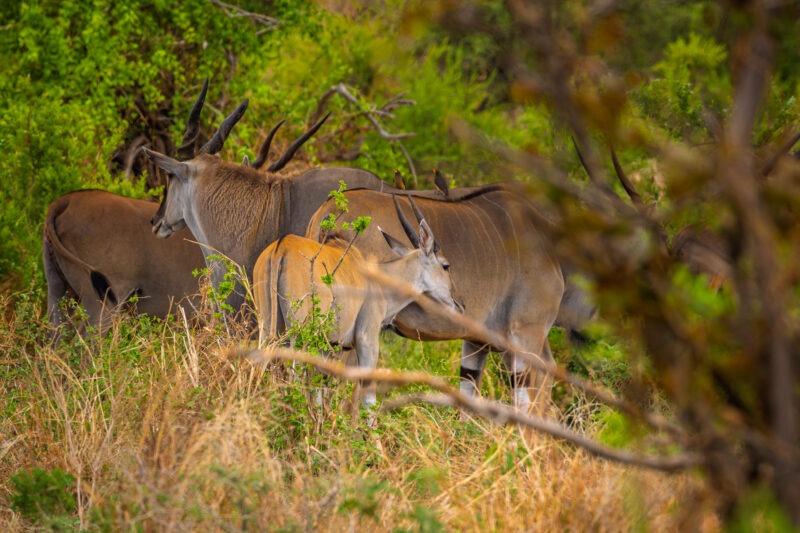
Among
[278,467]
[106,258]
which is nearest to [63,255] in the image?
[106,258]

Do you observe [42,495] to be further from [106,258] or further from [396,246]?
[106,258]

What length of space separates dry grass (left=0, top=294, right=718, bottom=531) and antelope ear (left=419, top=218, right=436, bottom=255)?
1052 millimetres

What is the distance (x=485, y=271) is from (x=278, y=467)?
273 centimetres

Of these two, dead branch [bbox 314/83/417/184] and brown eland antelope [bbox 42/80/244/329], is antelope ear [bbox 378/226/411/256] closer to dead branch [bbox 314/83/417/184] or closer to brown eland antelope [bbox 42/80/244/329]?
brown eland antelope [bbox 42/80/244/329]

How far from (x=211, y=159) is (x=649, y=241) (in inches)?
173

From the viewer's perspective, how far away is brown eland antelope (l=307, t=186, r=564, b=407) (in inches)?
217

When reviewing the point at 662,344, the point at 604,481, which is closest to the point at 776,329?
the point at 662,344

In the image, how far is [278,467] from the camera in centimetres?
312

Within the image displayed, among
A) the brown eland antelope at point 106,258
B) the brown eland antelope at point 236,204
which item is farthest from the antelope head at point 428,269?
the brown eland antelope at point 106,258

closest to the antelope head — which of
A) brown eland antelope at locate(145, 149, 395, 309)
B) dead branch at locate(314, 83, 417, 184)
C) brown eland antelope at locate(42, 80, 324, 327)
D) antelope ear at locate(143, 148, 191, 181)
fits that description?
brown eland antelope at locate(145, 149, 395, 309)

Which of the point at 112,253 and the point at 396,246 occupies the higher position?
the point at 396,246

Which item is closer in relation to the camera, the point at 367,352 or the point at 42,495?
the point at 42,495

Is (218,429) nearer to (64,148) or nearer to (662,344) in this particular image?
(662,344)

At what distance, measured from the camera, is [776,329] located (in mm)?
1808
